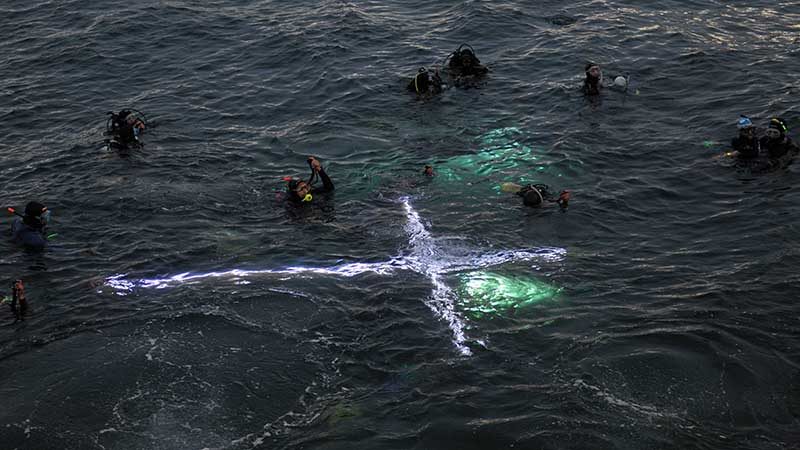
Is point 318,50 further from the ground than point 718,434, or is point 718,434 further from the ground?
point 318,50

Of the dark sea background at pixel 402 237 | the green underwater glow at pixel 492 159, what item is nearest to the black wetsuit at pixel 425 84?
the dark sea background at pixel 402 237

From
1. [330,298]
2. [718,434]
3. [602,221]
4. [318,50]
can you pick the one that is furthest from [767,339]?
[318,50]

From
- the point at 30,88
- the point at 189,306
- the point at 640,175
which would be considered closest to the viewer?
the point at 189,306

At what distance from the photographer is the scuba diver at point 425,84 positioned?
80.3ft

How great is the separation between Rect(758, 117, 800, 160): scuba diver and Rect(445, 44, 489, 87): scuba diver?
29.4 ft

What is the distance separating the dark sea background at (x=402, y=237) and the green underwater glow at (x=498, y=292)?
0.14m

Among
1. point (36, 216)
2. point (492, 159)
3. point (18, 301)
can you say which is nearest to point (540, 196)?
point (492, 159)

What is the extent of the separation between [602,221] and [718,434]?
273 inches

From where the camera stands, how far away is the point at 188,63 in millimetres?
28422

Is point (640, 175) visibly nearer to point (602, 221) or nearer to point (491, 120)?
point (602, 221)

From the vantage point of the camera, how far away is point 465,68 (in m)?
25.5

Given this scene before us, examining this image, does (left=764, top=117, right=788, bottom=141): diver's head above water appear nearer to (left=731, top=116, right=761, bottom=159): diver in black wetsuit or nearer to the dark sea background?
(left=731, top=116, right=761, bottom=159): diver in black wetsuit

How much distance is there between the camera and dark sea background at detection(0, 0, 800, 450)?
13180 millimetres

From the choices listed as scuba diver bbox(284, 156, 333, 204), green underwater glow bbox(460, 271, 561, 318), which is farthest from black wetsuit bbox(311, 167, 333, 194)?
green underwater glow bbox(460, 271, 561, 318)
